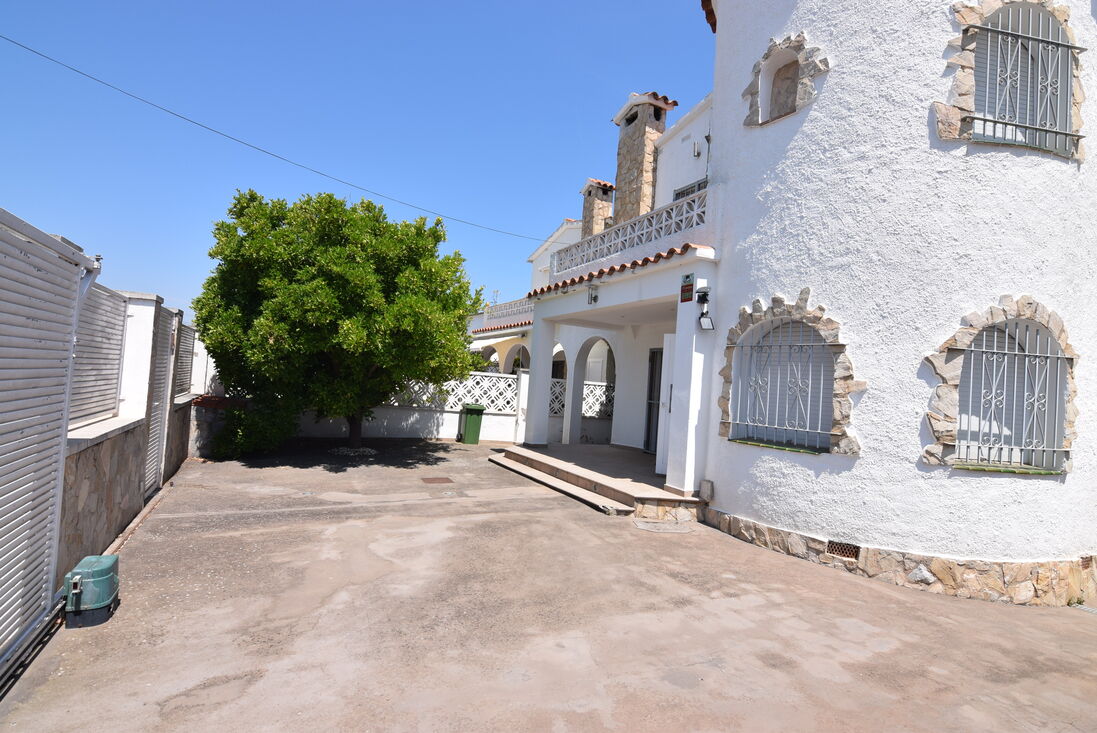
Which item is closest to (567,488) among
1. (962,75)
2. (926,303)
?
(926,303)

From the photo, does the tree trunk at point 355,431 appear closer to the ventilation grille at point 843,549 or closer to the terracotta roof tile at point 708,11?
the ventilation grille at point 843,549

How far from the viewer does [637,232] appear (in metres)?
9.87

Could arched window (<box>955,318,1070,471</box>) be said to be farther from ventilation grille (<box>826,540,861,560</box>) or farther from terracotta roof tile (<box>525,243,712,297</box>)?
terracotta roof tile (<box>525,243,712,297</box>)

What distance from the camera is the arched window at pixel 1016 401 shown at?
19.9 feet

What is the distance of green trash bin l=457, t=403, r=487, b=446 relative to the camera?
14.3m

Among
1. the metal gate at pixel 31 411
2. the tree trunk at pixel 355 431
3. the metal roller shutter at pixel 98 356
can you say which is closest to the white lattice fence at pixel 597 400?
the tree trunk at pixel 355 431

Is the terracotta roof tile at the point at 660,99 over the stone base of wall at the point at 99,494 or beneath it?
over

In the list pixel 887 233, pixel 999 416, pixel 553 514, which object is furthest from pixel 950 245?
pixel 553 514

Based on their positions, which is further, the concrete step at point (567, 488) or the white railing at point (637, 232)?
the white railing at point (637, 232)

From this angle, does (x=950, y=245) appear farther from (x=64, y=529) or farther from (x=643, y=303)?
(x=64, y=529)

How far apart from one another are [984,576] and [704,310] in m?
4.11

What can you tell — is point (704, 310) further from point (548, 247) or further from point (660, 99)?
point (548, 247)

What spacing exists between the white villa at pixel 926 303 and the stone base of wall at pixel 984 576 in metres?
0.02

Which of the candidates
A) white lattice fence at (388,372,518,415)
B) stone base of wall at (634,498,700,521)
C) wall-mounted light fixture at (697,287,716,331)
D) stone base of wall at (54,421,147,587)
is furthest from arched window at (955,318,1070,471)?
white lattice fence at (388,372,518,415)
